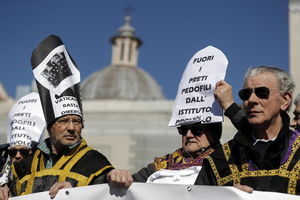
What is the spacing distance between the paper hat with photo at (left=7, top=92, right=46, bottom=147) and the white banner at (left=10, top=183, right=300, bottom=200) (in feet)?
5.98

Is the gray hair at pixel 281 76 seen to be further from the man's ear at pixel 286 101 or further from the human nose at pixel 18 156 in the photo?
the human nose at pixel 18 156

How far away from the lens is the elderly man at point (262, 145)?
9.23 feet

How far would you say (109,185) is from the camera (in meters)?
3.18

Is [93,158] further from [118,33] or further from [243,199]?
[118,33]

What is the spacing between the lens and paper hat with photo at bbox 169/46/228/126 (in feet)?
11.7

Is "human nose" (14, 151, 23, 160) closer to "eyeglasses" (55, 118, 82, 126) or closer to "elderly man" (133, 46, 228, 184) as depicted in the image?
"eyeglasses" (55, 118, 82, 126)

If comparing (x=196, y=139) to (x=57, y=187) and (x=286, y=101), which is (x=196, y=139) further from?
(x=57, y=187)

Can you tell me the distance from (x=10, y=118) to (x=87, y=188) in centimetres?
273

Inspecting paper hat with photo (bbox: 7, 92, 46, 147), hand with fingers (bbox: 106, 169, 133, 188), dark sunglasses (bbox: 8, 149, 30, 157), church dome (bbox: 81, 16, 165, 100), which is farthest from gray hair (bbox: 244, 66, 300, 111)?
church dome (bbox: 81, 16, 165, 100)

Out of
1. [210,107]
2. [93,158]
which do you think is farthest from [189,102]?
[93,158]

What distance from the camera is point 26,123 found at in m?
5.40

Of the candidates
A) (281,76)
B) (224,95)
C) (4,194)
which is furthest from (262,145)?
(4,194)

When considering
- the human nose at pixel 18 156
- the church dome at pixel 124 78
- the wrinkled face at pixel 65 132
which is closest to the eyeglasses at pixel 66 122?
the wrinkled face at pixel 65 132

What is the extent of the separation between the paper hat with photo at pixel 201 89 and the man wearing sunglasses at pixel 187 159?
8 centimetres
